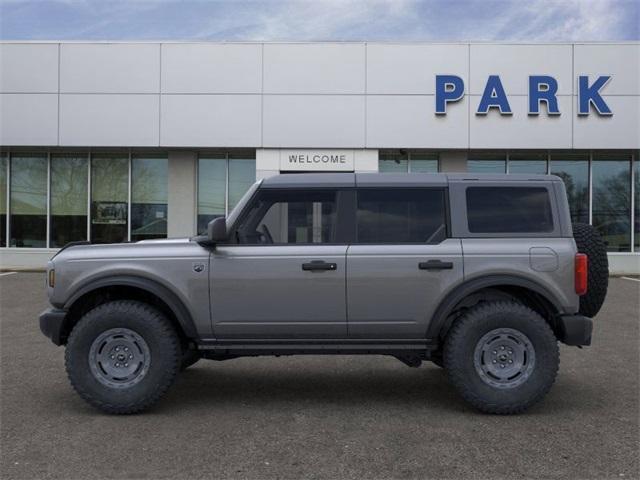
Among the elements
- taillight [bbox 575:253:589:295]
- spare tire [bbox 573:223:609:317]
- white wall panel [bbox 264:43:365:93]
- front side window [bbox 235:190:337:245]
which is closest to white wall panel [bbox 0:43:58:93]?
white wall panel [bbox 264:43:365:93]

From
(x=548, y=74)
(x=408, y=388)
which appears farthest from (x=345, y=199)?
(x=548, y=74)

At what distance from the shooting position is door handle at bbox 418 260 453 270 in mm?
4645

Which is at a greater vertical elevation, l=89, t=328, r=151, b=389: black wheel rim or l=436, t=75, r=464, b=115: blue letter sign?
l=436, t=75, r=464, b=115: blue letter sign

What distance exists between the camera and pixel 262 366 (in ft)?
21.0

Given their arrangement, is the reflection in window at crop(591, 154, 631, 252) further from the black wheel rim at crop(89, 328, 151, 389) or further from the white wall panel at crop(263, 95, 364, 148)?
the black wheel rim at crop(89, 328, 151, 389)

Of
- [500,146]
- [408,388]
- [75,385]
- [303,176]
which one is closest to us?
[75,385]

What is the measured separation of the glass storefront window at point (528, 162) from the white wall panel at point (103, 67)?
10.7m

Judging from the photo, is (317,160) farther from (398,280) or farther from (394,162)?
(398,280)

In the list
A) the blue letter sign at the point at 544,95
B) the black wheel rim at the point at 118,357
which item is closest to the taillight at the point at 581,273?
the black wheel rim at the point at 118,357

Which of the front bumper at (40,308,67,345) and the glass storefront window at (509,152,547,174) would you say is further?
the glass storefront window at (509,152,547,174)

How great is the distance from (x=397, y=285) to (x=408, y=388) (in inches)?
53.4

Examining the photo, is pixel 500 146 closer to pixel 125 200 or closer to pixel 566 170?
pixel 566 170

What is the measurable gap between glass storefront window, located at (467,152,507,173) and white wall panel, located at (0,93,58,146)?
474 inches

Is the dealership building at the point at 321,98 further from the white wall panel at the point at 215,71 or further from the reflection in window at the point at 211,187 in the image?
the reflection in window at the point at 211,187
